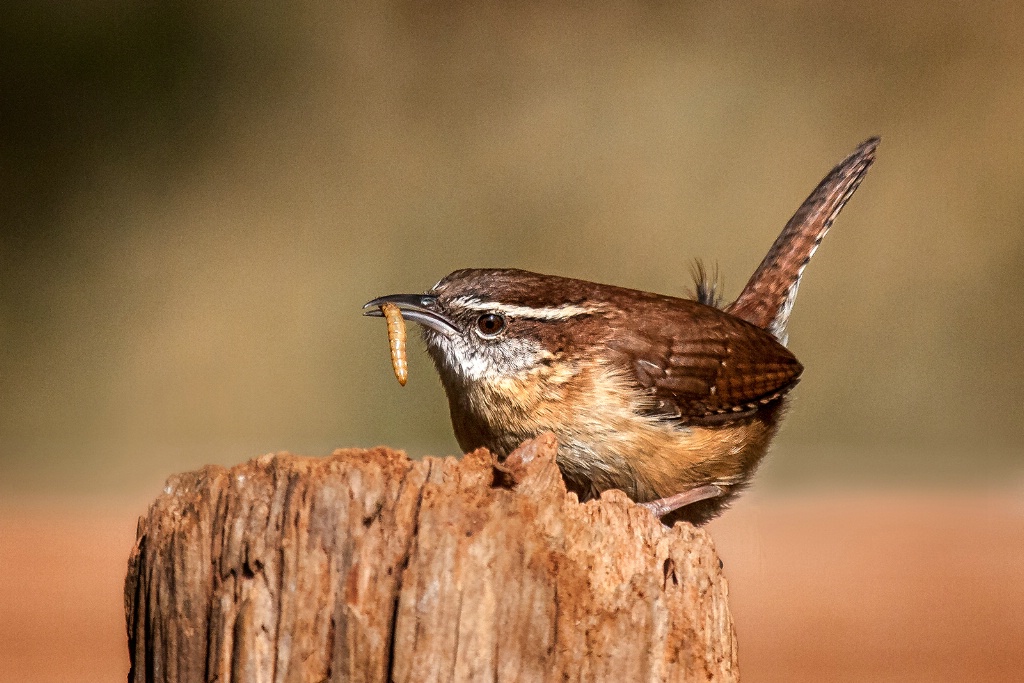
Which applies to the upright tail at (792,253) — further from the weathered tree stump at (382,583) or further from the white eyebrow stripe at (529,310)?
the weathered tree stump at (382,583)

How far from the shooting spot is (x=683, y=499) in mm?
3158

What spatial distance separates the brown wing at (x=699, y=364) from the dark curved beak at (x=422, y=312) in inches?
19.4

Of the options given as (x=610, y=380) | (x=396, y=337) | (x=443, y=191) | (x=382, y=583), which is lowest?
(x=382, y=583)

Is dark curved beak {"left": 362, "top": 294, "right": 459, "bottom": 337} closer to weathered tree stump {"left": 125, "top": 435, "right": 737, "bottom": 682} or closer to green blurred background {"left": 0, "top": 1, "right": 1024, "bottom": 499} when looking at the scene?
weathered tree stump {"left": 125, "top": 435, "right": 737, "bottom": 682}

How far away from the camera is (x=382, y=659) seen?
171cm

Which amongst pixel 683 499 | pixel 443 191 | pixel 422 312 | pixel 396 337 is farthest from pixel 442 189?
pixel 683 499

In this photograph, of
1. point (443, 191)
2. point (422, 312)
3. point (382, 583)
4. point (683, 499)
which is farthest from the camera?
point (443, 191)

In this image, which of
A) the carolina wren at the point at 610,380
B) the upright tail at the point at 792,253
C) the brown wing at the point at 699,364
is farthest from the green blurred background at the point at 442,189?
the carolina wren at the point at 610,380

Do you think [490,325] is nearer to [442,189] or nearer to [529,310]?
[529,310]

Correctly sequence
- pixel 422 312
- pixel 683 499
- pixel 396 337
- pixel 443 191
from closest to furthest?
pixel 683 499 → pixel 396 337 → pixel 422 312 → pixel 443 191

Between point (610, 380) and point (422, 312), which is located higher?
point (422, 312)

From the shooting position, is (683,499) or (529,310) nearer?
(683,499)

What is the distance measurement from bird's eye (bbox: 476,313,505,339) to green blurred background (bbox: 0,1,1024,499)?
126 inches

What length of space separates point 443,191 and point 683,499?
4198 millimetres
